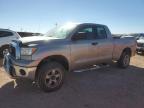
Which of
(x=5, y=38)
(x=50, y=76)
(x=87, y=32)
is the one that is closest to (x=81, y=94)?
(x=50, y=76)

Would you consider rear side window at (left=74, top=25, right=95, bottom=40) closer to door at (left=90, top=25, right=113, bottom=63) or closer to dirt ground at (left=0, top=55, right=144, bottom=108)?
door at (left=90, top=25, right=113, bottom=63)

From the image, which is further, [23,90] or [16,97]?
[23,90]

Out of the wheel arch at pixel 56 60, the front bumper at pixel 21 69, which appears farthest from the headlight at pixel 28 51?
the wheel arch at pixel 56 60

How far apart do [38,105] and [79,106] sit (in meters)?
0.93

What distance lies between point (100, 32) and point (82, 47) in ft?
4.54

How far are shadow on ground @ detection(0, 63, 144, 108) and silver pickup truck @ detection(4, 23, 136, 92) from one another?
0.41 metres

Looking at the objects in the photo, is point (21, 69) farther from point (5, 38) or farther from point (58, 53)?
point (5, 38)

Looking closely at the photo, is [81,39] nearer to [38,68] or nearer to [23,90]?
[38,68]

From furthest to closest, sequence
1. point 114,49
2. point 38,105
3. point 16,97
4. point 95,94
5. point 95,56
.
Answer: point 114,49 < point 95,56 < point 95,94 < point 16,97 < point 38,105

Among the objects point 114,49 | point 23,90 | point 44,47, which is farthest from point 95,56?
point 23,90

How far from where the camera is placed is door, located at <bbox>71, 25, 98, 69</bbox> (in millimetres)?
5703

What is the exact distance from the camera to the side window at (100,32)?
22.2 ft

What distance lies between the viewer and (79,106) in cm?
438

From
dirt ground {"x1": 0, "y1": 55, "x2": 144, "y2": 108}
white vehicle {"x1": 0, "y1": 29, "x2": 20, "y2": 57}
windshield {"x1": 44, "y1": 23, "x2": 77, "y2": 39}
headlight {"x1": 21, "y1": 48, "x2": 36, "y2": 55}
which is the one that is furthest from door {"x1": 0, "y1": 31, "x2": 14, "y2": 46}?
headlight {"x1": 21, "y1": 48, "x2": 36, "y2": 55}
